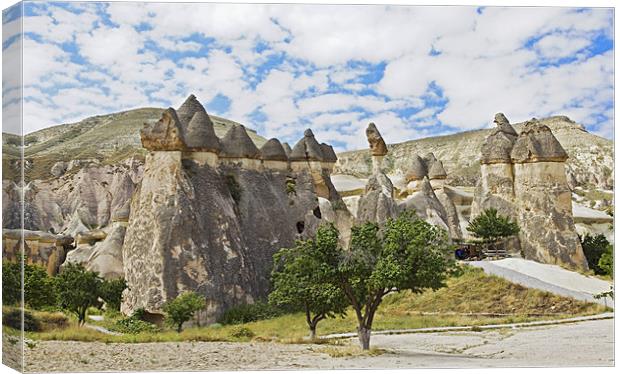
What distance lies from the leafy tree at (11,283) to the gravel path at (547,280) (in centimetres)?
1240

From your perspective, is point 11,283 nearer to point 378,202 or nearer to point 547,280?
point 547,280

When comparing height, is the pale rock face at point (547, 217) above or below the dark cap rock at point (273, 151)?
below

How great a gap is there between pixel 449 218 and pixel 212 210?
494 inches

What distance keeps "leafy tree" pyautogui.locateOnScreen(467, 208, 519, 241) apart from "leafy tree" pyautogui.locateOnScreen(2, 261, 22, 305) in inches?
624

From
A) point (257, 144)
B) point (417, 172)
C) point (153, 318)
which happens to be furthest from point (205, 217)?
point (417, 172)

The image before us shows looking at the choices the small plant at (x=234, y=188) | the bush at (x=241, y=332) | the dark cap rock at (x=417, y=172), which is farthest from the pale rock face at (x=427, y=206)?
the bush at (x=241, y=332)

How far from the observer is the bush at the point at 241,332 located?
594 inches

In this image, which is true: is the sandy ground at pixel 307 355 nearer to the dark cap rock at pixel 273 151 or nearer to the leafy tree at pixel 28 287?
the leafy tree at pixel 28 287

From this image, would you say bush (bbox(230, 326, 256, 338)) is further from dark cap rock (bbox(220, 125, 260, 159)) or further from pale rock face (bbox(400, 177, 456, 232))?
pale rock face (bbox(400, 177, 456, 232))

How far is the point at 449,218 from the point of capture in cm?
2891

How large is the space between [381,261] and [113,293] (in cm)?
653

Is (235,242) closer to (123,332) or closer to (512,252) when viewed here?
(123,332)

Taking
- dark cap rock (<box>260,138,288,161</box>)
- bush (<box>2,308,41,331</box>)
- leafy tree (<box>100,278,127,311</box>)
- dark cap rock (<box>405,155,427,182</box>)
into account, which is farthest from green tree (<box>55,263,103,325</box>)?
dark cap rock (<box>405,155,427,182</box>)

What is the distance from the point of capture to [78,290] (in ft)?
52.3
